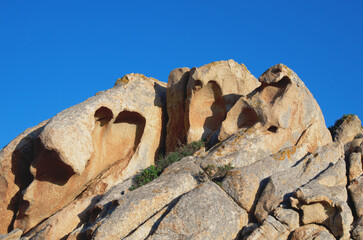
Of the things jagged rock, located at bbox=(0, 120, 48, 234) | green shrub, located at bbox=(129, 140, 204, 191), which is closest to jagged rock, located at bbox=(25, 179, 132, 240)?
green shrub, located at bbox=(129, 140, 204, 191)

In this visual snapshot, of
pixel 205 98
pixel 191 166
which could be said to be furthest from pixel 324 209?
pixel 205 98

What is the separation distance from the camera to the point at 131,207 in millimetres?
15742

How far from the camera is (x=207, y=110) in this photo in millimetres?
23406

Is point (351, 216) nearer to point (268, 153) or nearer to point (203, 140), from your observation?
point (268, 153)

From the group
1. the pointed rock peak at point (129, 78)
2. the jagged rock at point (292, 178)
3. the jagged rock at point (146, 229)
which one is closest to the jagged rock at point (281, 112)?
the jagged rock at point (292, 178)

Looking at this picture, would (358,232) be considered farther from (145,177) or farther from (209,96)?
(209,96)

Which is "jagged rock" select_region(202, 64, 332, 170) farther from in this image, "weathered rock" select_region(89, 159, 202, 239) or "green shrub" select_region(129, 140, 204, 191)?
"weathered rock" select_region(89, 159, 202, 239)

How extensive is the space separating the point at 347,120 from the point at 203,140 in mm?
7368

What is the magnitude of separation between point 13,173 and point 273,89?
12.0 meters

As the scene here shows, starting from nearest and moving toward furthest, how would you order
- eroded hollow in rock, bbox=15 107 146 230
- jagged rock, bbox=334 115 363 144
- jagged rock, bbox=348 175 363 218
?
1. jagged rock, bbox=348 175 363 218
2. eroded hollow in rock, bbox=15 107 146 230
3. jagged rock, bbox=334 115 363 144

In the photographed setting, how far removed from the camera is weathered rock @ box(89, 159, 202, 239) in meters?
15.3

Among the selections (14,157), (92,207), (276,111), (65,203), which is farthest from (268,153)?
(14,157)

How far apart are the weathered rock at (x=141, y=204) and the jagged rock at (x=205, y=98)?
5.50m

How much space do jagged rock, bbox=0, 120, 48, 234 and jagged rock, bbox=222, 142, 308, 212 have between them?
31.6 feet
